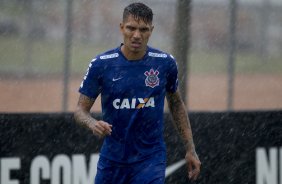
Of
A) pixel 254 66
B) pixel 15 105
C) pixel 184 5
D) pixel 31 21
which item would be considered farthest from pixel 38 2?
pixel 254 66

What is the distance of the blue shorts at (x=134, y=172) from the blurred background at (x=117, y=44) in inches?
149

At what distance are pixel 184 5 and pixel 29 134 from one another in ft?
9.96

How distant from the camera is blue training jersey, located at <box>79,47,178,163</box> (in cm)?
579

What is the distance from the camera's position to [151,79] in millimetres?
5832

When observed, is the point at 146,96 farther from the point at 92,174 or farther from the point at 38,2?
the point at 38,2

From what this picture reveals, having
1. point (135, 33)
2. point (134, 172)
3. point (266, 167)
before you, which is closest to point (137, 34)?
point (135, 33)

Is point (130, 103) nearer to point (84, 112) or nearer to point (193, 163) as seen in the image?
point (84, 112)

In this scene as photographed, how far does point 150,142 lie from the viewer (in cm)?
586

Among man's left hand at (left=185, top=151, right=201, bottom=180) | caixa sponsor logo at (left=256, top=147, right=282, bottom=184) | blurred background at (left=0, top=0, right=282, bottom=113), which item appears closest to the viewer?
man's left hand at (left=185, top=151, right=201, bottom=180)

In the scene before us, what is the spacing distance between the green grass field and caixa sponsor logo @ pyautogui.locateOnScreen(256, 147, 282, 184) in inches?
138

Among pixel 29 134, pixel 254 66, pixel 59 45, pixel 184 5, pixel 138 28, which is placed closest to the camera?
pixel 138 28

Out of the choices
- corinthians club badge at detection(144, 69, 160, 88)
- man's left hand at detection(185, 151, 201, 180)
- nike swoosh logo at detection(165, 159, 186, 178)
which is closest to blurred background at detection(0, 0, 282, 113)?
nike swoosh logo at detection(165, 159, 186, 178)

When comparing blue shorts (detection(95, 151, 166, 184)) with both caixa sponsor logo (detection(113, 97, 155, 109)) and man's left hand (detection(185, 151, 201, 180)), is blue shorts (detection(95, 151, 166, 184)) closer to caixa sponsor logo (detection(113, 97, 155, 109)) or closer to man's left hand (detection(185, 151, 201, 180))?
man's left hand (detection(185, 151, 201, 180))

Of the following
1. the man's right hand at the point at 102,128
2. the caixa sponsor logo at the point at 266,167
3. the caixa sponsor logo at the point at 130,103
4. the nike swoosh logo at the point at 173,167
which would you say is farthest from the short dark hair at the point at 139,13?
the caixa sponsor logo at the point at 266,167
